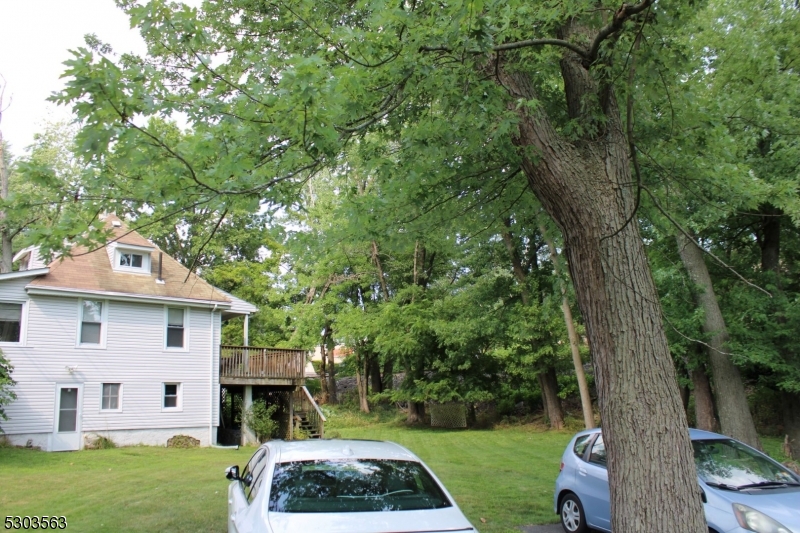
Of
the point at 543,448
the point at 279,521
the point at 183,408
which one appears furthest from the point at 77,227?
the point at 183,408

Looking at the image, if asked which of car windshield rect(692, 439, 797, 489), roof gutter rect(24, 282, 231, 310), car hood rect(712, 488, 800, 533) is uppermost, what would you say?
roof gutter rect(24, 282, 231, 310)

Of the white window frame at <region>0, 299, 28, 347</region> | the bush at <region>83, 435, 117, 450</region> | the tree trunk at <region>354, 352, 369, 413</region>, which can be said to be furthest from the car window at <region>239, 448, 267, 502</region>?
the tree trunk at <region>354, 352, 369, 413</region>

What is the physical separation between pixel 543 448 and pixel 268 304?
20083 mm

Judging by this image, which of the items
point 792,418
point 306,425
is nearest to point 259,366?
point 306,425

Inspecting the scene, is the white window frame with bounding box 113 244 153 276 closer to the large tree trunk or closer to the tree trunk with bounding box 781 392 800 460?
the large tree trunk

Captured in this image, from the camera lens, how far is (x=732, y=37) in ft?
35.8

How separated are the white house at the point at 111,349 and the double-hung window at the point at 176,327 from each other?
34mm

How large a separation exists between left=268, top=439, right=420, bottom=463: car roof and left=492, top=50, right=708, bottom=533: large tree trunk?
70.5 inches

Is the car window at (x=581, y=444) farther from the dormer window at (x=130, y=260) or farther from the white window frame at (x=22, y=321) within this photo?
the dormer window at (x=130, y=260)

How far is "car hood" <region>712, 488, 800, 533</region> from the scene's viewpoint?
16.4 feet

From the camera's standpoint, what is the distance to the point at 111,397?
1828cm

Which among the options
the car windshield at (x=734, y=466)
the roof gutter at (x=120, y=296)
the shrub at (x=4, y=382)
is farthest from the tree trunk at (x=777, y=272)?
the shrub at (x=4, y=382)

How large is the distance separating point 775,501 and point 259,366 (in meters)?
18.5

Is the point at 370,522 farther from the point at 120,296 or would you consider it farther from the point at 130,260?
the point at 130,260
